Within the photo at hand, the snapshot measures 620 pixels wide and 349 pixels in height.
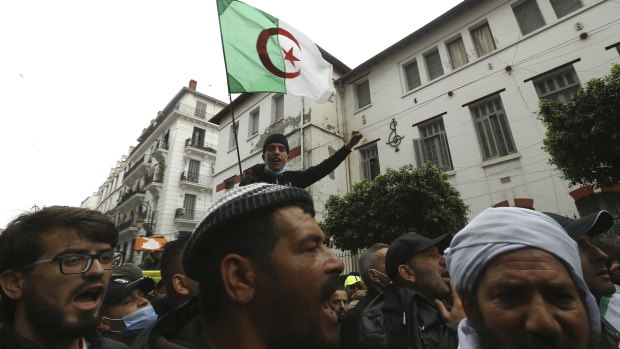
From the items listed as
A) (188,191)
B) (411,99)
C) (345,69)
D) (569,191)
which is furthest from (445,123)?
(188,191)

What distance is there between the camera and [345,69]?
16.8m

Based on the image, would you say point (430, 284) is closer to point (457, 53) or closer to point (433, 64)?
point (457, 53)

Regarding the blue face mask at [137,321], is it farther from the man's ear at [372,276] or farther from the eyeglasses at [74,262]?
the man's ear at [372,276]

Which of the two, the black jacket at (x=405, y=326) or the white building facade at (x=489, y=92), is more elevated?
the white building facade at (x=489, y=92)

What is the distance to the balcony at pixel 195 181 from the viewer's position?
2661cm

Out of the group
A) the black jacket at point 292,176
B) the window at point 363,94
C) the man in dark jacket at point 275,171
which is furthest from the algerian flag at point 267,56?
the window at point 363,94

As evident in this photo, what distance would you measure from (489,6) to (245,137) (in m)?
13.1

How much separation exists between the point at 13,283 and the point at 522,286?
2771 mm

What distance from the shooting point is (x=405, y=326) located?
2.29m

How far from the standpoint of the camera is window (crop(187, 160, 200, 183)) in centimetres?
2742

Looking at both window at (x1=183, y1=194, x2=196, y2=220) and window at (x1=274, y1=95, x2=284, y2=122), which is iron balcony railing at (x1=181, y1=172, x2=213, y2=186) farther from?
window at (x1=274, y1=95, x2=284, y2=122)

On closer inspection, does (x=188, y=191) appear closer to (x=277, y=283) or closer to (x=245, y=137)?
(x=245, y=137)

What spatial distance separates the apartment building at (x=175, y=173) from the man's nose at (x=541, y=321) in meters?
26.2

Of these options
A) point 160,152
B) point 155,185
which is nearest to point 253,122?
point 155,185
